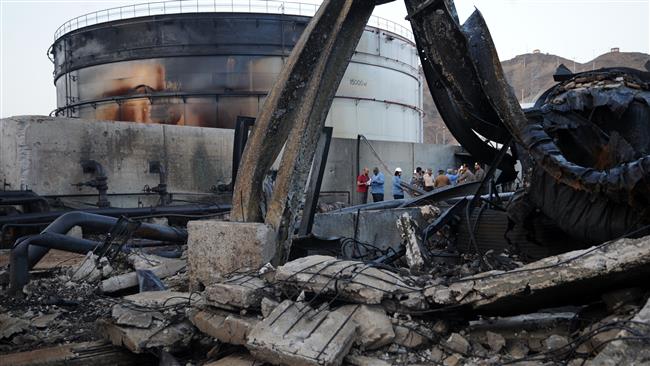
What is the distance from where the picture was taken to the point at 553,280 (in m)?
3.50

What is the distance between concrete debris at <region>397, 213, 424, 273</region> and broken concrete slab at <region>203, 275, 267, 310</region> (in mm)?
2252

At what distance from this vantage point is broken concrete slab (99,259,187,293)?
254 inches

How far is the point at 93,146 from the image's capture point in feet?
45.6

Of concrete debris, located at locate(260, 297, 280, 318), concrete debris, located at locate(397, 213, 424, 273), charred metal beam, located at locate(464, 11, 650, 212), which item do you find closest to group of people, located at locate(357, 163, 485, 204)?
concrete debris, located at locate(397, 213, 424, 273)

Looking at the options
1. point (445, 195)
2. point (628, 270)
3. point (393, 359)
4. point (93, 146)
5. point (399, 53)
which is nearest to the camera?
point (628, 270)

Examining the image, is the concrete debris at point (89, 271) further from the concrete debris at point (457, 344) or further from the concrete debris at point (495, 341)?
the concrete debris at point (495, 341)

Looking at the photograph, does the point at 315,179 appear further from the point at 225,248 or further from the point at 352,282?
the point at 352,282

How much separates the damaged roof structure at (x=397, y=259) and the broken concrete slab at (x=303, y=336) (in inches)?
0.5

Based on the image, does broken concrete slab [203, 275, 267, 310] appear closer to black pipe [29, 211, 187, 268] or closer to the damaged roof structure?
the damaged roof structure

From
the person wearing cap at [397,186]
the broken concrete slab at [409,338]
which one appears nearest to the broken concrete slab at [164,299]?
the broken concrete slab at [409,338]

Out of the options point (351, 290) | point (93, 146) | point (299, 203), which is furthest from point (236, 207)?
point (93, 146)

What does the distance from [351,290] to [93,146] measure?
1155 cm

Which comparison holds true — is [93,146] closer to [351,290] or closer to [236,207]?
[236,207]

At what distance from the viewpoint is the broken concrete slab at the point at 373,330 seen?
370 cm
